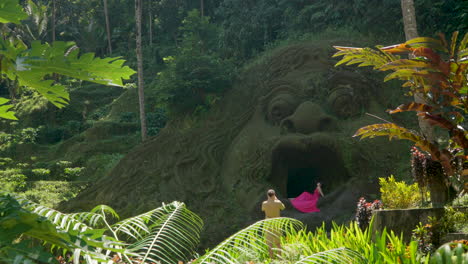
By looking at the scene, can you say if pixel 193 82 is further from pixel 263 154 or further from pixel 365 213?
pixel 365 213

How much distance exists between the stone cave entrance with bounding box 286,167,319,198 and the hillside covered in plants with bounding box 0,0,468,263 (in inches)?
1.5

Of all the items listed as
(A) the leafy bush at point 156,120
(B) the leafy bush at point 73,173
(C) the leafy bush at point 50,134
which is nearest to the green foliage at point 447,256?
(B) the leafy bush at point 73,173

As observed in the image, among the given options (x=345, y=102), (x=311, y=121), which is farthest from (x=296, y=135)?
(x=345, y=102)

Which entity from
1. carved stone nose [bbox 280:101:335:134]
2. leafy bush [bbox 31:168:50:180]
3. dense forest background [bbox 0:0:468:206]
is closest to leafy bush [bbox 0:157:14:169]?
dense forest background [bbox 0:0:468:206]

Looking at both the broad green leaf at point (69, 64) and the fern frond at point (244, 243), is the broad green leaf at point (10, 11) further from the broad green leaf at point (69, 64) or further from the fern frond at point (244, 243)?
the fern frond at point (244, 243)

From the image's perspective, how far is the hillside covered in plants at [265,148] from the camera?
2.46 meters

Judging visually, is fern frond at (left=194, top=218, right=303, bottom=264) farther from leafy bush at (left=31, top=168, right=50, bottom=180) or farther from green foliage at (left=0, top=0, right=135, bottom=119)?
leafy bush at (left=31, top=168, right=50, bottom=180)

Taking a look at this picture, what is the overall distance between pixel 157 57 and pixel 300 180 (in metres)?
19.7

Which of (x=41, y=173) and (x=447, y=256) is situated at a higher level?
(x=447, y=256)

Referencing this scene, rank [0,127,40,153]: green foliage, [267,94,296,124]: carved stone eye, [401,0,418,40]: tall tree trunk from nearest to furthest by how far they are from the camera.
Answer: [401,0,418,40]: tall tree trunk, [267,94,296,124]: carved stone eye, [0,127,40,153]: green foliage

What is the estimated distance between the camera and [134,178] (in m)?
13.1

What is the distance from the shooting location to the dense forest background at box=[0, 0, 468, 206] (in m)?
15.0

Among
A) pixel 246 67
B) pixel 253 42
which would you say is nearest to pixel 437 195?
pixel 246 67

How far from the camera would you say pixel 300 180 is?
13367 mm
